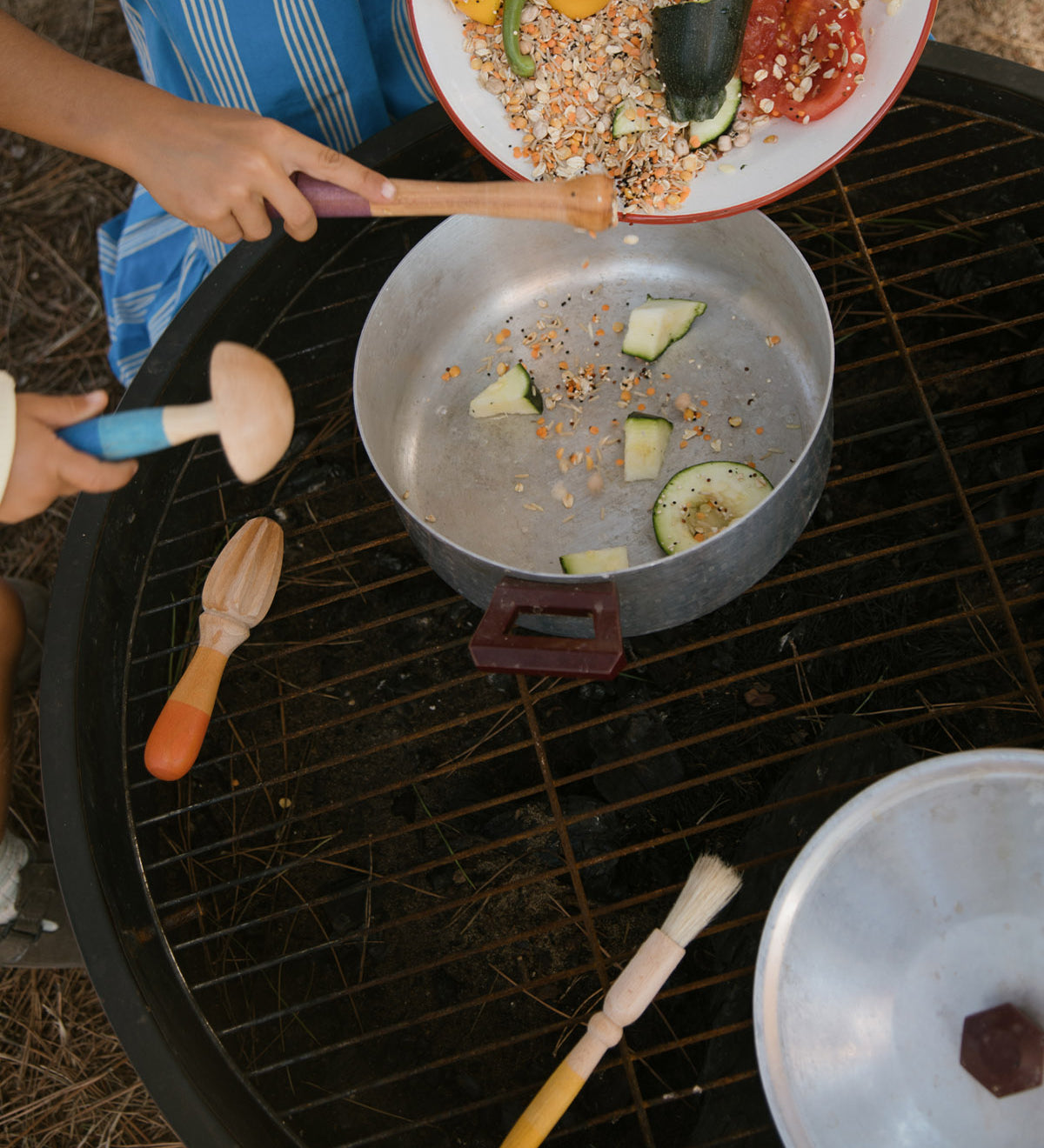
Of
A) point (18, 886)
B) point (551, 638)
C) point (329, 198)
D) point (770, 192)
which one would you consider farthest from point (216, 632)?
point (770, 192)

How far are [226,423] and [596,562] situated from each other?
70cm

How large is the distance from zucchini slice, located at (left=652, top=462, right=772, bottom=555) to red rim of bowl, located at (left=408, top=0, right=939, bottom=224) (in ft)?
1.36

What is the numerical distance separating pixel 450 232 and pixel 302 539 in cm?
70

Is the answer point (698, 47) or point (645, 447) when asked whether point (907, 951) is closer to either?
point (645, 447)

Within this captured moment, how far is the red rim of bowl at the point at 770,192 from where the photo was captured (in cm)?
147

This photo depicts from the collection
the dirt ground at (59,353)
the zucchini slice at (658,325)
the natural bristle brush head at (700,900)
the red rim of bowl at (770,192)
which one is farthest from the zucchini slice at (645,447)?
the dirt ground at (59,353)

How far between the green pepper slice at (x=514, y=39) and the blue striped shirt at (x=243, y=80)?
325 mm

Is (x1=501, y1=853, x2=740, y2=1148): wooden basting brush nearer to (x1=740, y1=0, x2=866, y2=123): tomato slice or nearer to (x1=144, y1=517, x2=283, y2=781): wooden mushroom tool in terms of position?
(x1=144, y1=517, x2=283, y2=781): wooden mushroom tool

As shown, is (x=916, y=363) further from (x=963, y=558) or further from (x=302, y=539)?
(x=302, y=539)

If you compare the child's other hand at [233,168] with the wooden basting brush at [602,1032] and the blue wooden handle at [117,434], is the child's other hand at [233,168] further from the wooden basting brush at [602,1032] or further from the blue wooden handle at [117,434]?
the wooden basting brush at [602,1032]

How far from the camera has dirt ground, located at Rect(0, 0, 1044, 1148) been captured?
2125 millimetres

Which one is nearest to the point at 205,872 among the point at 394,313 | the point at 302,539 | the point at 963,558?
the point at 302,539

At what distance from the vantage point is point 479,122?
1638mm

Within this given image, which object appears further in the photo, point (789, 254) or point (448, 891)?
point (448, 891)
